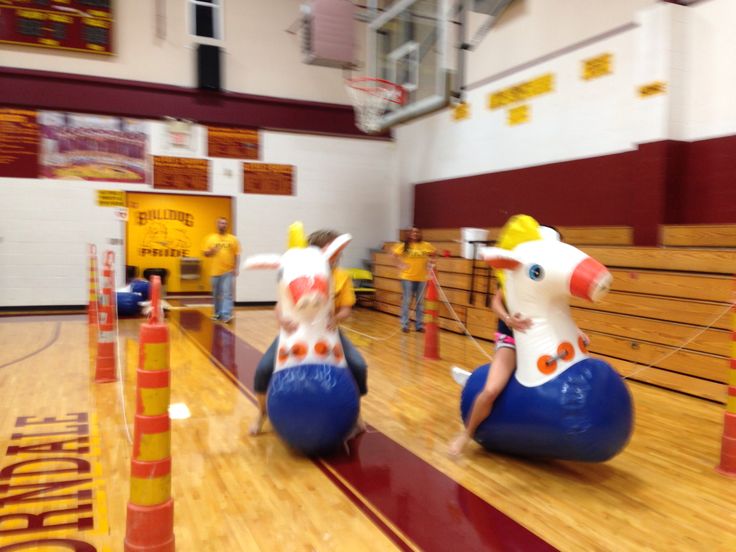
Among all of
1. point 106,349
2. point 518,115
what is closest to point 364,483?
point 106,349

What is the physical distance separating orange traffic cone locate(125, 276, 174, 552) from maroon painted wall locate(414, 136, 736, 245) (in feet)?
21.1

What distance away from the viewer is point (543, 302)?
11.6ft

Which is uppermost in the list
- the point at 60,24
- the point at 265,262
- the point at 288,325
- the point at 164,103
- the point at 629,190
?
the point at 60,24

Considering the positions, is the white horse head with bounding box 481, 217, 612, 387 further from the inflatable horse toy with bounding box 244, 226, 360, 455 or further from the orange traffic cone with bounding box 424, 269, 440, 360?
the orange traffic cone with bounding box 424, 269, 440, 360

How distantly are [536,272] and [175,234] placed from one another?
12.4 meters

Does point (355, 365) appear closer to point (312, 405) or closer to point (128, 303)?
point (312, 405)

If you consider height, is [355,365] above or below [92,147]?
below

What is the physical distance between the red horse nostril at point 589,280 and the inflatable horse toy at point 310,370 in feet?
4.68

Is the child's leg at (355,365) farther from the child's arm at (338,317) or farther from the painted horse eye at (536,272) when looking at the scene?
the painted horse eye at (536,272)

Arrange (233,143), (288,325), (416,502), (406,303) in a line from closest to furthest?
(416,502) < (288,325) < (406,303) < (233,143)

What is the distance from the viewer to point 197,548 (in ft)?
8.89

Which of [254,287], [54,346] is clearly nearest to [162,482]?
[54,346]

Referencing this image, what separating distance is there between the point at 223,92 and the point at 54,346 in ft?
22.1

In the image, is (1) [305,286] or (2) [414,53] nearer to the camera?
(1) [305,286]
